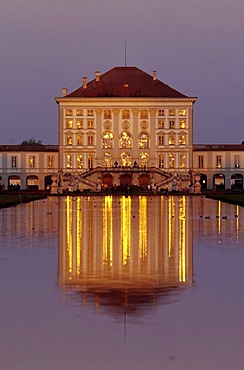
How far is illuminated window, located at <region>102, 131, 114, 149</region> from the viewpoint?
308 ft

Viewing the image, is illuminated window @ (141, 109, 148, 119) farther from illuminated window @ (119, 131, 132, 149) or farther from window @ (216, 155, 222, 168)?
window @ (216, 155, 222, 168)

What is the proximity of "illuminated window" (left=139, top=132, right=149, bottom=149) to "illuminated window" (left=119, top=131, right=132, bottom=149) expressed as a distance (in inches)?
49.6

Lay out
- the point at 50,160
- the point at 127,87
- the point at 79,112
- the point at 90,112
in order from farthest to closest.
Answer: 1. the point at 50,160
2. the point at 127,87
3. the point at 90,112
4. the point at 79,112

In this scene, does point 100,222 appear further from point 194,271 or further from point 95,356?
point 95,356

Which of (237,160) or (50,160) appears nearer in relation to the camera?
(237,160)

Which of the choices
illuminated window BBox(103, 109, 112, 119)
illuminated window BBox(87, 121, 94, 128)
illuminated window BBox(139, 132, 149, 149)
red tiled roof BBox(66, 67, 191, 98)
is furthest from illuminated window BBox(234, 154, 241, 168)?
illuminated window BBox(87, 121, 94, 128)

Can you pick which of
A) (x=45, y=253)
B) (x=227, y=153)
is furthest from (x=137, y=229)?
(x=227, y=153)

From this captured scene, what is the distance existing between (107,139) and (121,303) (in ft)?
279

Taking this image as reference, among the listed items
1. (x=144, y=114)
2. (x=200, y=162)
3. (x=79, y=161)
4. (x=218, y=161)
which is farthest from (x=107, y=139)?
(x=218, y=161)

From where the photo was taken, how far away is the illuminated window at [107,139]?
94000 mm

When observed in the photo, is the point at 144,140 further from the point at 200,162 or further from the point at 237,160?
the point at 237,160

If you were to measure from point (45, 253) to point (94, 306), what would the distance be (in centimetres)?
644

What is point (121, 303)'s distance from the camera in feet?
31.5

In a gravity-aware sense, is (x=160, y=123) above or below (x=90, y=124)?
above
